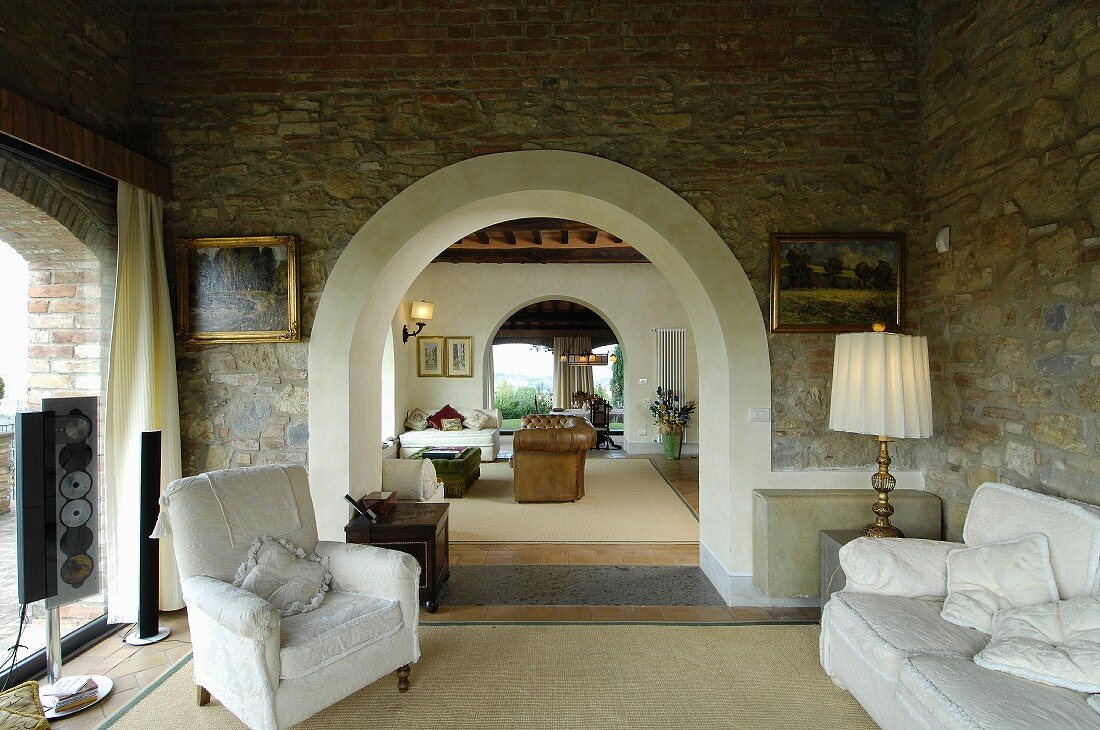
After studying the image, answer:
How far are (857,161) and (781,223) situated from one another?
2.10ft

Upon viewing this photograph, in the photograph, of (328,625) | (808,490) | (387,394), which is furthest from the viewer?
(387,394)

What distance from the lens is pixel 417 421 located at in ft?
29.7

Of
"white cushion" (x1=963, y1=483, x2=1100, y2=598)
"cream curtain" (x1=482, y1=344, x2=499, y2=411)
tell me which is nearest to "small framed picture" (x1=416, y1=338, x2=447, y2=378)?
"cream curtain" (x1=482, y1=344, x2=499, y2=411)

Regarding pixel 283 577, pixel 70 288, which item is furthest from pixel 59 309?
pixel 283 577

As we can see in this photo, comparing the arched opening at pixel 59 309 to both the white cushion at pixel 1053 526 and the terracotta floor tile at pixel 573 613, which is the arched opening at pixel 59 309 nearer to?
the terracotta floor tile at pixel 573 613

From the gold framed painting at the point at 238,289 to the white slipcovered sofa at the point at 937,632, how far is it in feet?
11.6

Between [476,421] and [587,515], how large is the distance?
3542 mm

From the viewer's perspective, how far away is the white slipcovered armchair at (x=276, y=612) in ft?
7.49

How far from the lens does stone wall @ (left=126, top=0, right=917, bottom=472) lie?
3.77m

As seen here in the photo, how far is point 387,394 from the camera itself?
8.79m

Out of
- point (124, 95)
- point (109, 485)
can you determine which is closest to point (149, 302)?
point (109, 485)

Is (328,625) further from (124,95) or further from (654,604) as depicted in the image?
(124,95)

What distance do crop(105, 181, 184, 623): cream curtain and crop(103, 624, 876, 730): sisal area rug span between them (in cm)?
79

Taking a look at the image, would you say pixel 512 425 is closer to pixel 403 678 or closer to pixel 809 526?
pixel 809 526
